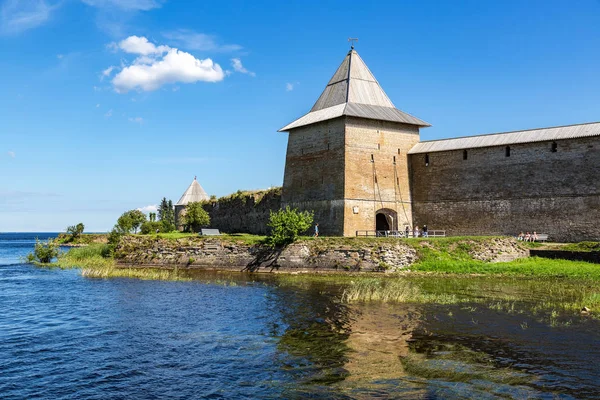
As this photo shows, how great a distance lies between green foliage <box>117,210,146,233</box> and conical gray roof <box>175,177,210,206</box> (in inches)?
396

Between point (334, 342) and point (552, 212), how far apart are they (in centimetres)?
1975

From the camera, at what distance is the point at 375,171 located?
30234 millimetres

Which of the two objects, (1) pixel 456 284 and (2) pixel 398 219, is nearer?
(1) pixel 456 284

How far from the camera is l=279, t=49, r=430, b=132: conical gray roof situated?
3056cm

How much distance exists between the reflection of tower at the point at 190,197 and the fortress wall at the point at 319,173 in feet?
83.1

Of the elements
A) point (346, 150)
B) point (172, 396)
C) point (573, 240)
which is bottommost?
point (172, 396)

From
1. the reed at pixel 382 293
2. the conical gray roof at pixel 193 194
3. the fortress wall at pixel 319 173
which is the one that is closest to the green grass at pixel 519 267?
the reed at pixel 382 293

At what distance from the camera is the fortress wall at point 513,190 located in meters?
26.0

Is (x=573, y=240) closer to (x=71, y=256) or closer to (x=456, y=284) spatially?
(x=456, y=284)

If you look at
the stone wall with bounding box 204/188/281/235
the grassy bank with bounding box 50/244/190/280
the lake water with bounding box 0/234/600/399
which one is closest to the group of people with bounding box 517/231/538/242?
the lake water with bounding box 0/234/600/399

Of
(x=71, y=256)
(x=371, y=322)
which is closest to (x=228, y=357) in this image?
(x=371, y=322)

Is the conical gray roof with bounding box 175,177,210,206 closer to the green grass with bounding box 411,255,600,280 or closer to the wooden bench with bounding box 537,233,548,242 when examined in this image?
the green grass with bounding box 411,255,600,280

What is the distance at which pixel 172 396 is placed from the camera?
8.38m

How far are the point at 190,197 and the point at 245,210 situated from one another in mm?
16744
